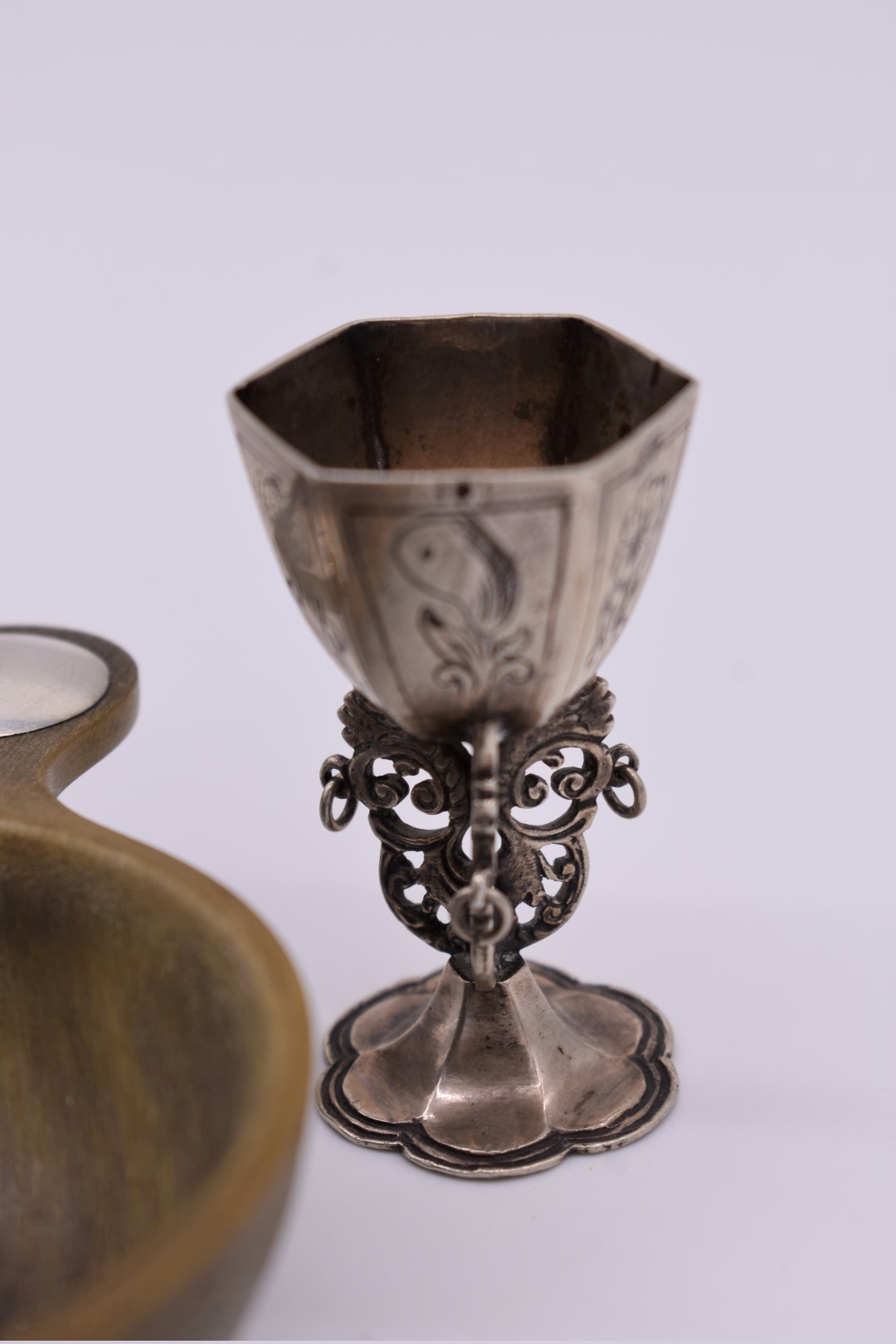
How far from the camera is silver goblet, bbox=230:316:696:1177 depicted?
1231 millimetres

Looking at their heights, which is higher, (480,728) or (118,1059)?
(480,728)

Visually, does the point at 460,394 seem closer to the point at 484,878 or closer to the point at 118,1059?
the point at 484,878

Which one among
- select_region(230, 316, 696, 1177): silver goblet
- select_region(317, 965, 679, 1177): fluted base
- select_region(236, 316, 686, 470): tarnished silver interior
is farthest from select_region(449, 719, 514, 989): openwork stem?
select_region(236, 316, 686, 470): tarnished silver interior

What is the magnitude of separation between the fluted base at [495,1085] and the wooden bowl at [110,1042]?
9.4 inches

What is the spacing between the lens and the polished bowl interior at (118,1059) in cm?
108

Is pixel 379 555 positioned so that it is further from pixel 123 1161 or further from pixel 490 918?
pixel 123 1161

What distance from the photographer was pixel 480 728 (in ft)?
4.21

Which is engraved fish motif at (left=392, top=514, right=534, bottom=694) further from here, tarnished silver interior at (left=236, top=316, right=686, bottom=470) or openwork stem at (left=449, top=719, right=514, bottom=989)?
tarnished silver interior at (left=236, top=316, right=686, bottom=470)

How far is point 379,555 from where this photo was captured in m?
1.17

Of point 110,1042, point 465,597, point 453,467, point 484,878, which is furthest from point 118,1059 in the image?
point 453,467

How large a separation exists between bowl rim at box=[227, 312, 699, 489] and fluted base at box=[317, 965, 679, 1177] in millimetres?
451

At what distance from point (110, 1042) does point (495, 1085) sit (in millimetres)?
346

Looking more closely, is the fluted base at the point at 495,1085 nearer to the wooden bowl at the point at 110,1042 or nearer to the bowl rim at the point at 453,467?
the wooden bowl at the point at 110,1042

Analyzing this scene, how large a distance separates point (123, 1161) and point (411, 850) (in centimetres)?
35
